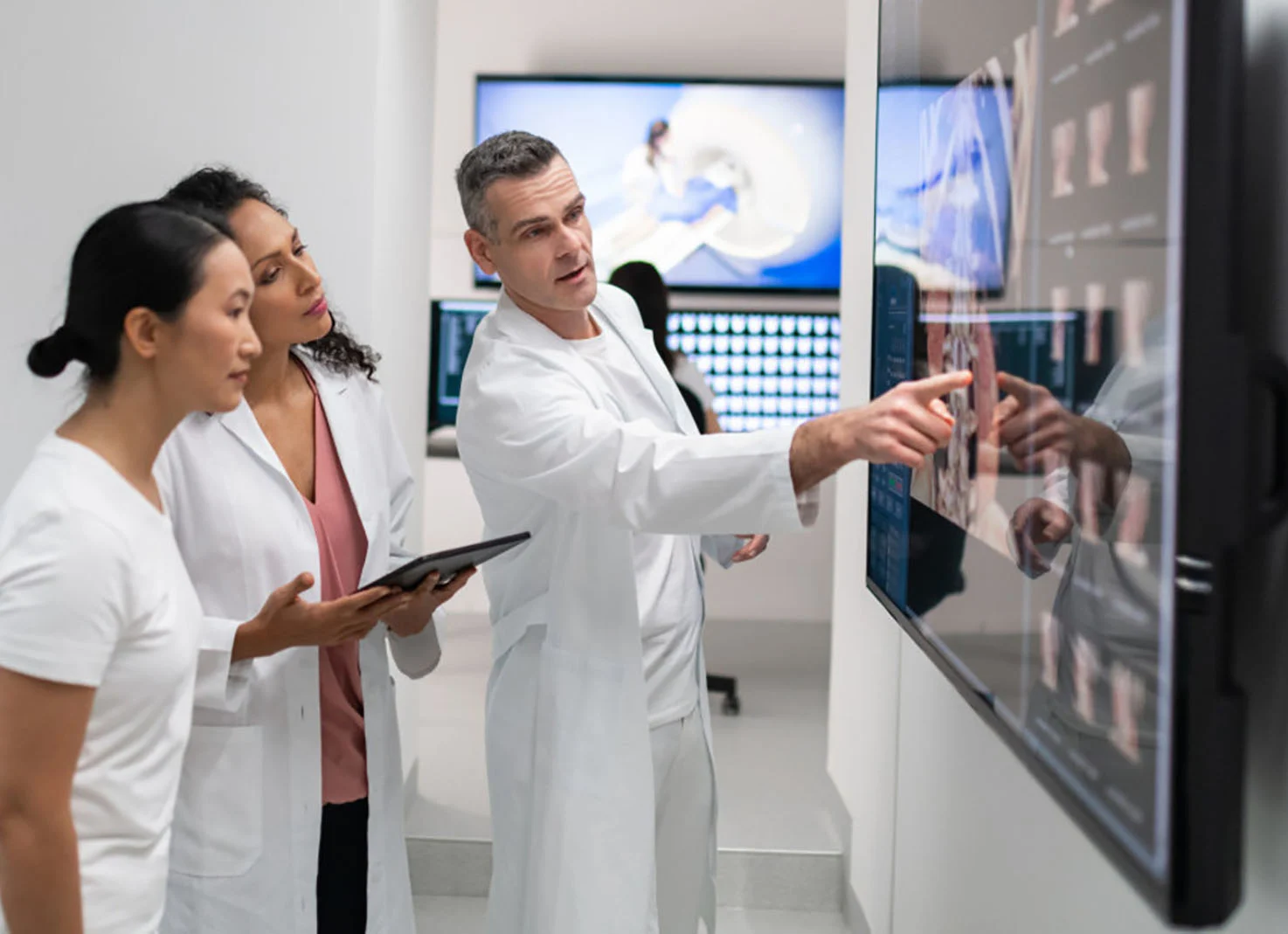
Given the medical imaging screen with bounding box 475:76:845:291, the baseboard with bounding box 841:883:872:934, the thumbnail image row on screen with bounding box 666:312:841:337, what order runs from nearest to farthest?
the baseboard with bounding box 841:883:872:934 < the thumbnail image row on screen with bounding box 666:312:841:337 < the medical imaging screen with bounding box 475:76:845:291

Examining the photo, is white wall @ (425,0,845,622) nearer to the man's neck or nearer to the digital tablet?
the man's neck

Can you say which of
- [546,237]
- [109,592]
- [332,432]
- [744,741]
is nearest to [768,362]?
[744,741]

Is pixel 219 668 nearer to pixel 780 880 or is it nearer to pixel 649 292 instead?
pixel 780 880

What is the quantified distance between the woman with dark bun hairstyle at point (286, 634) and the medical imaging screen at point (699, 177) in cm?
417

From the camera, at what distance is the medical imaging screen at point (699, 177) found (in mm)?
6199

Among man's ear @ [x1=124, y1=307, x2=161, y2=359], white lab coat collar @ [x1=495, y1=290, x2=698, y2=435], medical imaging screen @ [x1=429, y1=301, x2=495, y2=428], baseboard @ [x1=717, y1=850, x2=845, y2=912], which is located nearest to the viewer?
man's ear @ [x1=124, y1=307, x2=161, y2=359]

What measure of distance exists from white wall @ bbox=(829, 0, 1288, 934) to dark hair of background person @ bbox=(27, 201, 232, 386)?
1099 millimetres

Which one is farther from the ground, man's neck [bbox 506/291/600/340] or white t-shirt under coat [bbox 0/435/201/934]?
man's neck [bbox 506/291/600/340]

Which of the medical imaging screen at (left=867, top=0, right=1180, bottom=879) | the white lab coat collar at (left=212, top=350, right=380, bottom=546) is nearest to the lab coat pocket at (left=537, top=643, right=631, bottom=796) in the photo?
the white lab coat collar at (left=212, top=350, right=380, bottom=546)

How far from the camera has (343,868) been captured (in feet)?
6.88

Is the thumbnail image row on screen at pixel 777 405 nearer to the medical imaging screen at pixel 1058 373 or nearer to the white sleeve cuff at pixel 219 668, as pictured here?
the medical imaging screen at pixel 1058 373

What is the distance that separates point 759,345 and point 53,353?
4.73m

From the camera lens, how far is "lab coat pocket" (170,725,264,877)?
186cm

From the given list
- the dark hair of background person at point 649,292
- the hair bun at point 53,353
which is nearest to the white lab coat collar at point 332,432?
the hair bun at point 53,353
